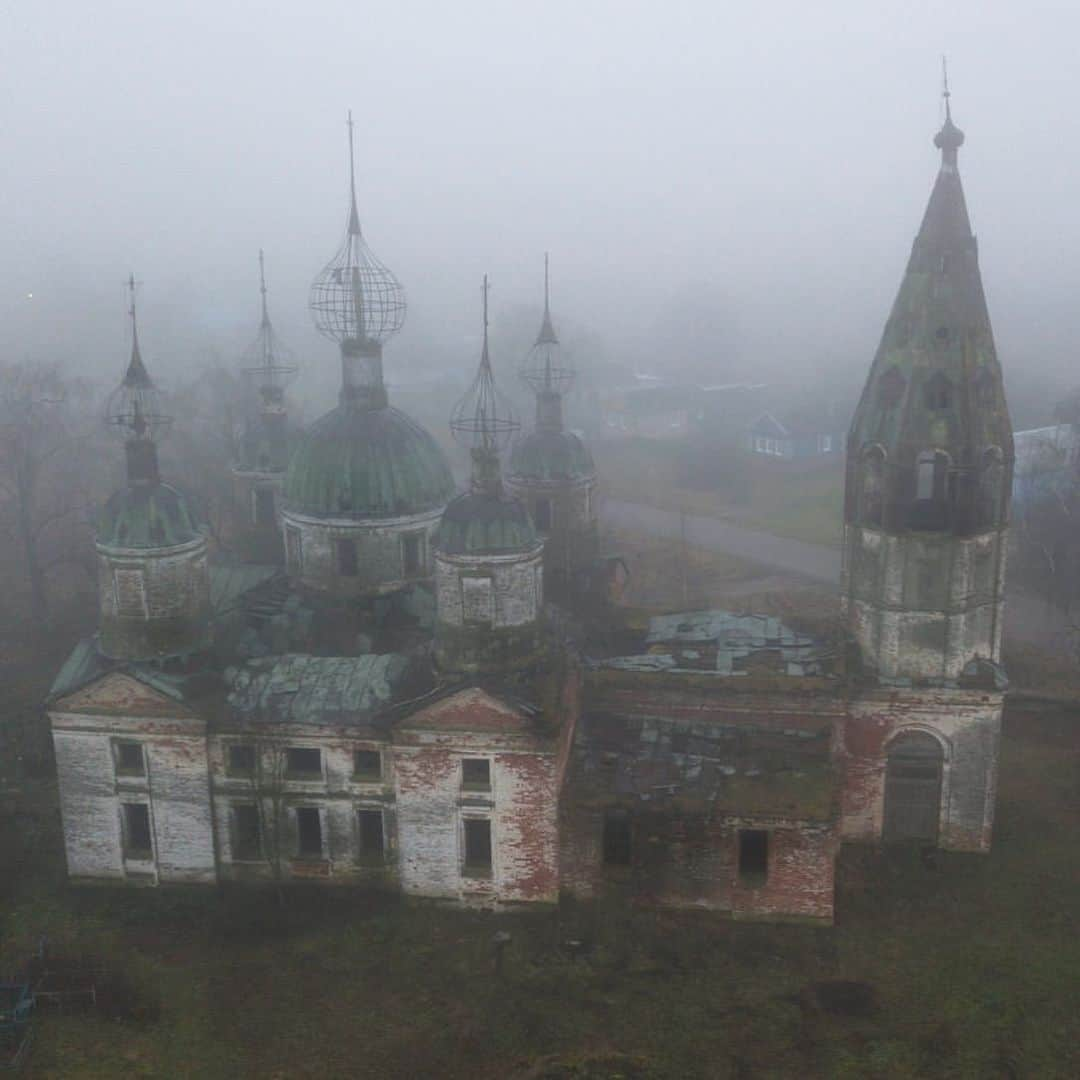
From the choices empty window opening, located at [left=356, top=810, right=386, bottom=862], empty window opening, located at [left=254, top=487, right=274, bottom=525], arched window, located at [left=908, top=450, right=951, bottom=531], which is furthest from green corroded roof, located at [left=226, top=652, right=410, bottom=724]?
arched window, located at [left=908, top=450, right=951, bottom=531]

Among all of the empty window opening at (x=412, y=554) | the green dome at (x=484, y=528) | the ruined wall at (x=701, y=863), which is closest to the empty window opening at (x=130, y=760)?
the empty window opening at (x=412, y=554)

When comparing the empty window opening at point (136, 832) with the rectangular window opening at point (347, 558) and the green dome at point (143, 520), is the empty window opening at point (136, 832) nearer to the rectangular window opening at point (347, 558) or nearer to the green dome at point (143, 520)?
the green dome at point (143, 520)

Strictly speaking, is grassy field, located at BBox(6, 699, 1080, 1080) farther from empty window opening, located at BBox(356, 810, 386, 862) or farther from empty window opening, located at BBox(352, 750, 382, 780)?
empty window opening, located at BBox(352, 750, 382, 780)

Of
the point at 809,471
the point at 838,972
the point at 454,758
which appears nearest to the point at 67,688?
the point at 454,758

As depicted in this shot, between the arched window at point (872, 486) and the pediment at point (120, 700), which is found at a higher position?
the arched window at point (872, 486)

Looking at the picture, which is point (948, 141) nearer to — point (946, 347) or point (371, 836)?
point (946, 347)

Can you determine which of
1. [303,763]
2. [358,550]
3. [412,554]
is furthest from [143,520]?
[412,554]

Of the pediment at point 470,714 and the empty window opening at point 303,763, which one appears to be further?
the empty window opening at point 303,763
